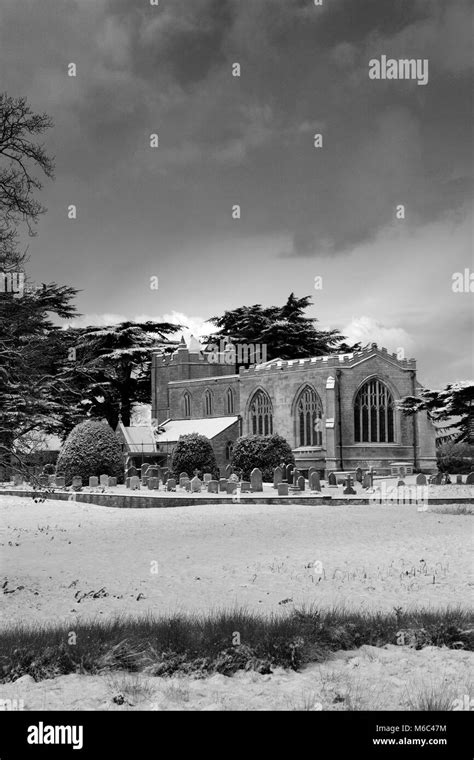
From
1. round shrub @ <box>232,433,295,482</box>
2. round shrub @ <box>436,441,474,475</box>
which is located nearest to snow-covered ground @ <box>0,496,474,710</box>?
round shrub @ <box>232,433,295,482</box>

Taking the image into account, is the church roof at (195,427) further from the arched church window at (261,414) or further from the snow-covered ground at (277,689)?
the snow-covered ground at (277,689)

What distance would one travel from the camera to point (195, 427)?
46.8m

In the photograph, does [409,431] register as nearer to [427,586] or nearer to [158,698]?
[427,586]

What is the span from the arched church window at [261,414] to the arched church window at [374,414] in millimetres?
5346

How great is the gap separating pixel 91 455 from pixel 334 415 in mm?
15047

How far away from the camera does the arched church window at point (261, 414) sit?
4509 cm

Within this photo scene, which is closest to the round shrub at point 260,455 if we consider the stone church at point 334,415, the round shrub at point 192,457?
the round shrub at point 192,457

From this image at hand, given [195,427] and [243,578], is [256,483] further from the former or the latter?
[195,427]

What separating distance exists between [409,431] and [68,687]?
3762 centimetres

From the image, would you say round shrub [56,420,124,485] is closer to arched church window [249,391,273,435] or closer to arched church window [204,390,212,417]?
arched church window [249,391,273,435]

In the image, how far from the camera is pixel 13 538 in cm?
1688

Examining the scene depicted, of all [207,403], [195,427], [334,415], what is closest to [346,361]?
[334,415]

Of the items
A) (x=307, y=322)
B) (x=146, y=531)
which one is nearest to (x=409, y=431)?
(x=307, y=322)
